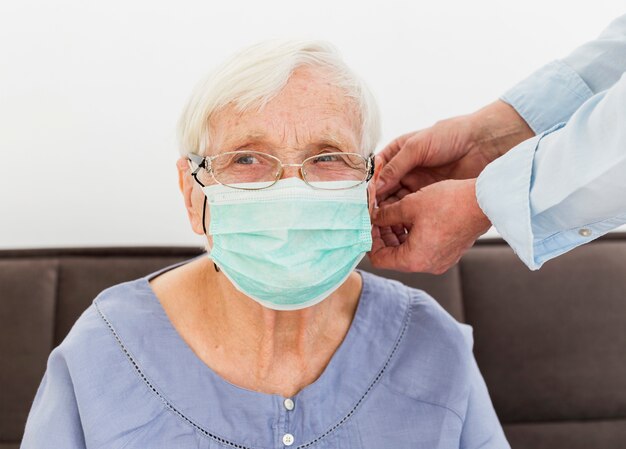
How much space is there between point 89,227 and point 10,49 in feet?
1.95

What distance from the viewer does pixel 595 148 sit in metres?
1.05

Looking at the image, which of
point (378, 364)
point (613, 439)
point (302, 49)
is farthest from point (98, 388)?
point (613, 439)

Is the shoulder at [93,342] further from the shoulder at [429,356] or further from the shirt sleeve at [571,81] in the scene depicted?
the shirt sleeve at [571,81]

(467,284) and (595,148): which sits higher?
(595,148)

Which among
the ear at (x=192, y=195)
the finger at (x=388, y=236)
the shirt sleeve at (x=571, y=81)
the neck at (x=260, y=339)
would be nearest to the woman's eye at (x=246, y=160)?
the ear at (x=192, y=195)

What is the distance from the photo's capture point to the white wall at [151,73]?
6.68 feet

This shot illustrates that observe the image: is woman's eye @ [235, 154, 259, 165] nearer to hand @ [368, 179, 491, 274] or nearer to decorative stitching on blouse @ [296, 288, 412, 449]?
hand @ [368, 179, 491, 274]

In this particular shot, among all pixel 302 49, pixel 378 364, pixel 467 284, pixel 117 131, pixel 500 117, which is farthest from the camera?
pixel 117 131

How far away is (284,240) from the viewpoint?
3.85 ft

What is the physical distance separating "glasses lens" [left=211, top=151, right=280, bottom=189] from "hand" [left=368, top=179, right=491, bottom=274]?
295 millimetres

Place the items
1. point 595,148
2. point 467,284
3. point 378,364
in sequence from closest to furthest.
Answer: point 595,148
point 378,364
point 467,284

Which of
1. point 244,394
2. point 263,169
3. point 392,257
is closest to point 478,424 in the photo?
point 392,257

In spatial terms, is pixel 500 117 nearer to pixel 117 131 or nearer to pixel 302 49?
pixel 302 49

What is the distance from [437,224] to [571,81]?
519 millimetres
